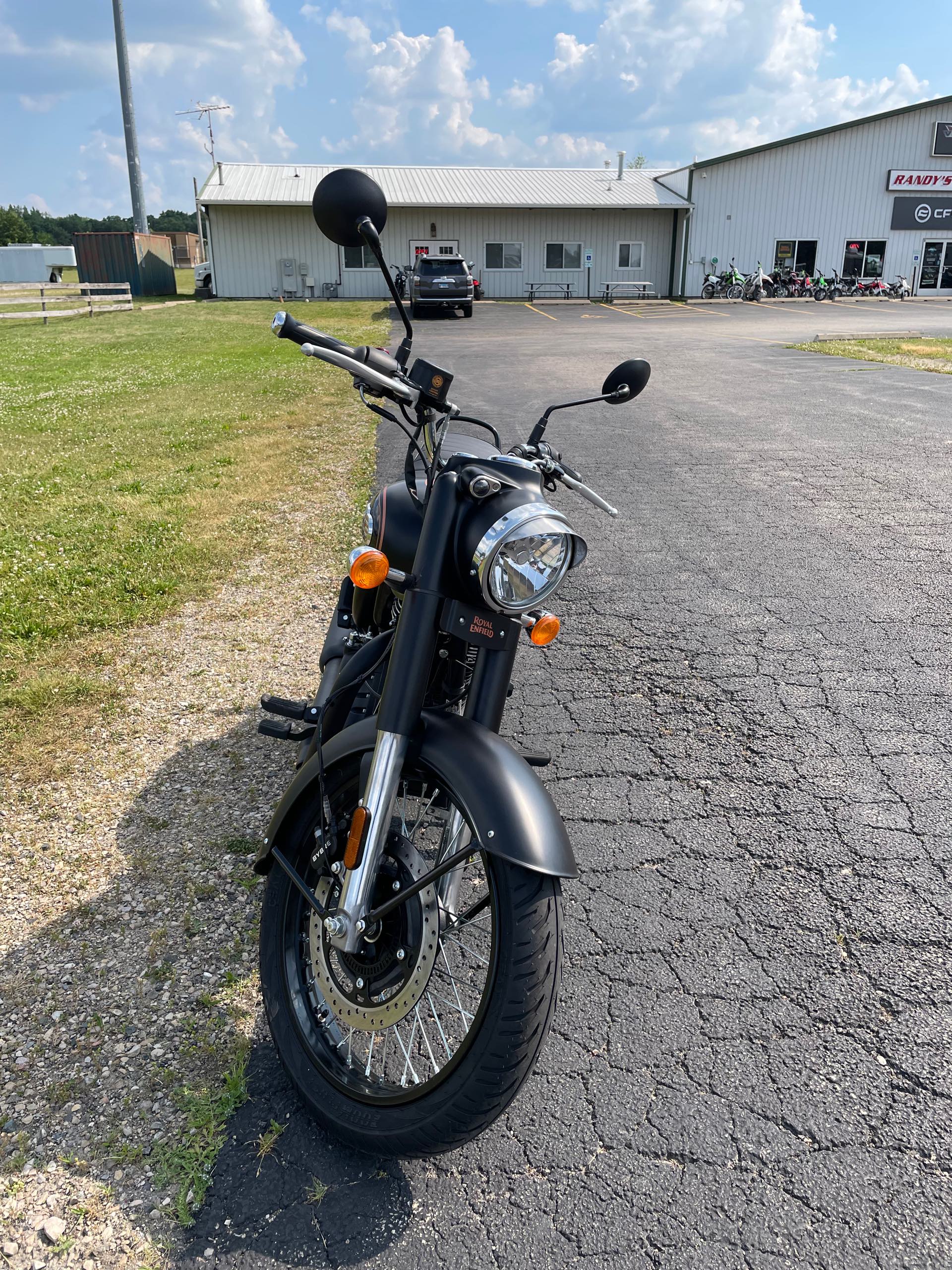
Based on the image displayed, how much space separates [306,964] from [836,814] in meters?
2.02

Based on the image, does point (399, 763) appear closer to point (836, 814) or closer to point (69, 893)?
point (69, 893)

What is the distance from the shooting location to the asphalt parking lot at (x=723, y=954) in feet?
6.32

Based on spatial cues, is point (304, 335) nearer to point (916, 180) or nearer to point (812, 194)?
point (812, 194)

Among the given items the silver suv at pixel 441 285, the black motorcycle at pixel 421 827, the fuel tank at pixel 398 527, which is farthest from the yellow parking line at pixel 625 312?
the black motorcycle at pixel 421 827

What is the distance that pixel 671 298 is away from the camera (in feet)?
132

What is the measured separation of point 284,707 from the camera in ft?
10.7

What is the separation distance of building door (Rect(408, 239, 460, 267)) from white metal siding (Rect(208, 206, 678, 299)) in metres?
0.15

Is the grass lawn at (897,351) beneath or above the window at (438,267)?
beneath

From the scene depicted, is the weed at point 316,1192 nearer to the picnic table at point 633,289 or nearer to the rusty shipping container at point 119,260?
the picnic table at point 633,289

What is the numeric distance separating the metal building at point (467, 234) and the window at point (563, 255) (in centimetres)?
4

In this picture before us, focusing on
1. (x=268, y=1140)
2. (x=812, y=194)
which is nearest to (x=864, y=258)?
(x=812, y=194)

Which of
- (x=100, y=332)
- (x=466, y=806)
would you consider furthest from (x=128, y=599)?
(x=100, y=332)

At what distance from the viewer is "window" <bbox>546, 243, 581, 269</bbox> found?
134 ft

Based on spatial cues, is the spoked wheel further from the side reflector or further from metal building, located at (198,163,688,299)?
metal building, located at (198,163,688,299)
